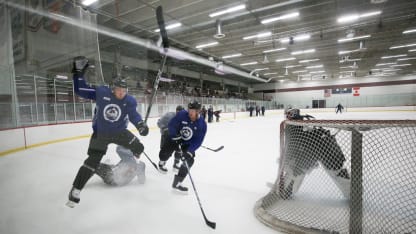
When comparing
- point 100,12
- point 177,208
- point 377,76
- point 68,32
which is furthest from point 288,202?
point 377,76

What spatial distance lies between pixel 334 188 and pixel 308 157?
0.63m

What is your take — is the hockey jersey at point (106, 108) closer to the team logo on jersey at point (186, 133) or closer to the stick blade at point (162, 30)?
the stick blade at point (162, 30)

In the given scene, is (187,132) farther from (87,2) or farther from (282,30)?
(282,30)

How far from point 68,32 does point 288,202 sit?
193 cm

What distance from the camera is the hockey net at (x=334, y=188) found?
119 cm

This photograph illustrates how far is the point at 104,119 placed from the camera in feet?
4.15

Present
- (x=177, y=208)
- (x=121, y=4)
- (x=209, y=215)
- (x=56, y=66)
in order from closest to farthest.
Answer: (x=56, y=66)
(x=209, y=215)
(x=177, y=208)
(x=121, y=4)

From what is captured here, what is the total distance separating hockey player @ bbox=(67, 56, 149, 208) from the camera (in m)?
1.22

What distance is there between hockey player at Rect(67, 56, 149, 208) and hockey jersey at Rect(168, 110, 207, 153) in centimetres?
79

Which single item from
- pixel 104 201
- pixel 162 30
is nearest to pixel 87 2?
pixel 162 30

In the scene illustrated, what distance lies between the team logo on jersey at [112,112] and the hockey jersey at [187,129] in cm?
88

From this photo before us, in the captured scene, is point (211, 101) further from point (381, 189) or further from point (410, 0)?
point (381, 189)

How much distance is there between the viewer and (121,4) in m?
2.08

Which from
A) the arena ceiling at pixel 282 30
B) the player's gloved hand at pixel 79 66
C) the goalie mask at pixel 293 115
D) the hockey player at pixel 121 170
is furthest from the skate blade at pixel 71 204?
the goalie mask at pixel 293 115
